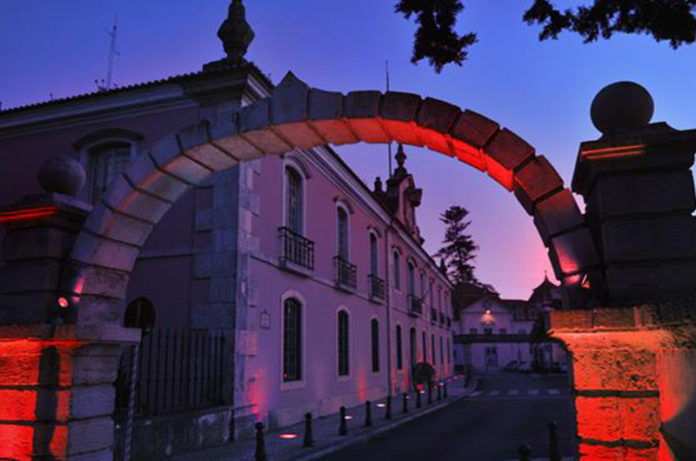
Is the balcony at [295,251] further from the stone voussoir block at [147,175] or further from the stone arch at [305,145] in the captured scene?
the stone voussoir block at [147,175]

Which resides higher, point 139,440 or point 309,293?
point 309,293

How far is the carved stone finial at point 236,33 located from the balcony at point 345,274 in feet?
24.6

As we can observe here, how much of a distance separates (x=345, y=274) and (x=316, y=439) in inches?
304

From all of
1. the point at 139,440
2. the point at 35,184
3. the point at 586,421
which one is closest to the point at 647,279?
the point at 586,421

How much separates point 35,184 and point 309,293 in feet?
24.7

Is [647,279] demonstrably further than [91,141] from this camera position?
No

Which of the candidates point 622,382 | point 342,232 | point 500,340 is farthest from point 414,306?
point 500,340

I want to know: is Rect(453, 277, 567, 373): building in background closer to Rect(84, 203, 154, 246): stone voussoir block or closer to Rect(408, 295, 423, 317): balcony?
Rect(408, 295, 423, 317): balcony

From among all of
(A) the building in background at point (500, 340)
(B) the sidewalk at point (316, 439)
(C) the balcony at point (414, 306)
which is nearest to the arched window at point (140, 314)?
(B) the sidewalk at point (316, 439)

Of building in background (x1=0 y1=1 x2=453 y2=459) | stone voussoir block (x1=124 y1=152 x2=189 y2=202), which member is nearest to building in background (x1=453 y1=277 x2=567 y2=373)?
building in background (x1=0 y1=1 x2=453 y2=459)

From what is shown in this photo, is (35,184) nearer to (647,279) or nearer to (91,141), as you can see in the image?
(91,141)

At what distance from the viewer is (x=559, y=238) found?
4.53 m

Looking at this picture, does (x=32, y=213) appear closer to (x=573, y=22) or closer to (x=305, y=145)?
(x=305, y=145)

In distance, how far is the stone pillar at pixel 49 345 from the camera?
5.51 m
